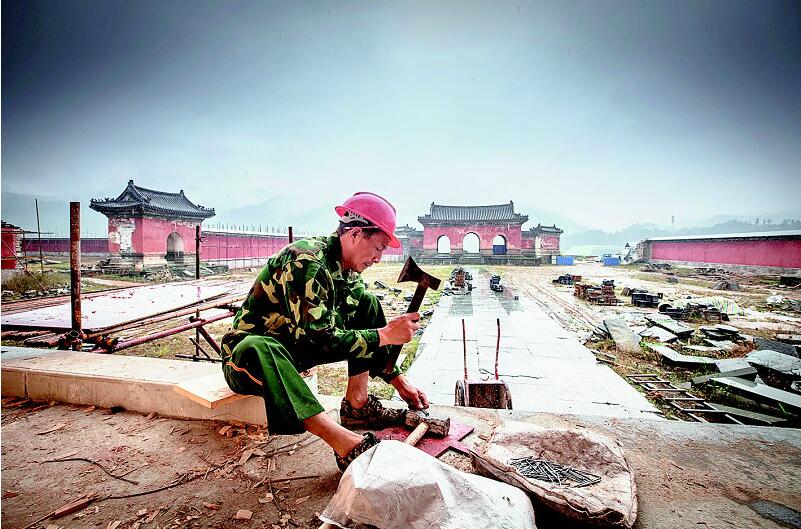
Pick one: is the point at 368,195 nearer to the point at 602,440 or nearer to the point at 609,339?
the point at 602,440

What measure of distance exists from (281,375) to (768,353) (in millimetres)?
7341

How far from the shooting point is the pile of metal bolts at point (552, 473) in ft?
5.14

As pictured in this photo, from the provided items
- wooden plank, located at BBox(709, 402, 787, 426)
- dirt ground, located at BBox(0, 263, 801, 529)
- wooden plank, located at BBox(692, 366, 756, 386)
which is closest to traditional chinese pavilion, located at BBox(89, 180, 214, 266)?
dirt ground, located at BBox(0, 263, 801, 529)

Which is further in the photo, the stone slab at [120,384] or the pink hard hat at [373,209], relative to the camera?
the stone slab at [120,384]

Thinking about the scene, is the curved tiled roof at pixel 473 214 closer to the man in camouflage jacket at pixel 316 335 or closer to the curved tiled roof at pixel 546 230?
the curved tiled roof at pixel 546 230

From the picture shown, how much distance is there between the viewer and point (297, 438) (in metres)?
2.06

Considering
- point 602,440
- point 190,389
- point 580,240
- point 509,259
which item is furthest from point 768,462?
point 580,240

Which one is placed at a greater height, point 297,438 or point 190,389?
point 190,389

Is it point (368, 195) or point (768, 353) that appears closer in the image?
point (368, 195)

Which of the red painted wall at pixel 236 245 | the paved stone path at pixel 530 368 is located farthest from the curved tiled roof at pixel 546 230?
the paved stone path at pixel 530 368

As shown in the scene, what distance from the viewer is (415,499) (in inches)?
45.9

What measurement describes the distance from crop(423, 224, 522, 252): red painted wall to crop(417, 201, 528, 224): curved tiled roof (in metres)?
0.79

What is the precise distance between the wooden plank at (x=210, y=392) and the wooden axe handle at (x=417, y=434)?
0.95m

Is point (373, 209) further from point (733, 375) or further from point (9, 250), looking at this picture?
point (9, 250)
